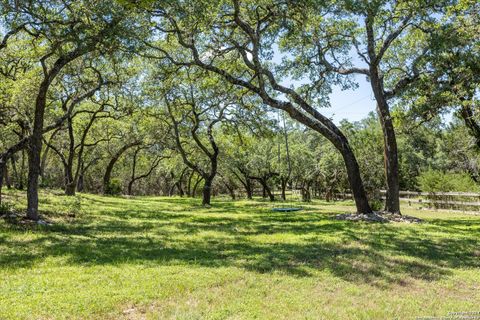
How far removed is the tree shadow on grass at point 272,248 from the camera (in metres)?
6.42

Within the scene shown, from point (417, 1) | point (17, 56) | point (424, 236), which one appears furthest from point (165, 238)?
point (17, 56)

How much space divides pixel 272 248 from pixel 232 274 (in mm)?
2439

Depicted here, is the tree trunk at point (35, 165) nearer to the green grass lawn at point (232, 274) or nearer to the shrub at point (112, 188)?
the green grass lawn at point (232, 274)

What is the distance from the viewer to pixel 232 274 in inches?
229

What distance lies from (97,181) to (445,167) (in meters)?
42.4

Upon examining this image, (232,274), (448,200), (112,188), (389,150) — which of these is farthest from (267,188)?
(232,274)

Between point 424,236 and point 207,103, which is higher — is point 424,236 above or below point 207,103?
below

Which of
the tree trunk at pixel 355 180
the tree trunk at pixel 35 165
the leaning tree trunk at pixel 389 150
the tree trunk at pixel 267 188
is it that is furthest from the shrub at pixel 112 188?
the leaning tree trunk at pixel 389 150

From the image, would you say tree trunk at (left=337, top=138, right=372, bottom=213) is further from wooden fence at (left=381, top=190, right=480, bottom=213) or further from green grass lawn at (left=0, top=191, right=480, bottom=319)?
wooden fence at (left=381, top=190, right=480, bottom=213)

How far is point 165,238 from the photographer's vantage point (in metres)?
9.22

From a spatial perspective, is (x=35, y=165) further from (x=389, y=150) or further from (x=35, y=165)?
(x=389, y=150)

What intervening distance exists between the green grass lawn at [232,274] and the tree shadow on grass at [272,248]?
23mm

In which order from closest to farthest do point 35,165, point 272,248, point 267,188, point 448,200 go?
point 272,248 < point 35,165 < point 448,200 < point 267,188

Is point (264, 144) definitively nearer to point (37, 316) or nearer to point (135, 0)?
point (135, 0)
